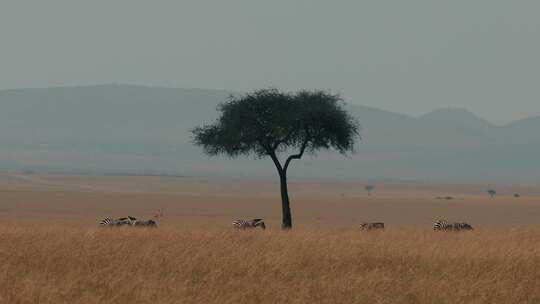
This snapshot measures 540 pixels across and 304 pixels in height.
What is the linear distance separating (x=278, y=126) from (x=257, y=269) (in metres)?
27.1

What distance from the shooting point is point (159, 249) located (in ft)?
88.1

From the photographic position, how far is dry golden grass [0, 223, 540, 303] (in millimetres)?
19672

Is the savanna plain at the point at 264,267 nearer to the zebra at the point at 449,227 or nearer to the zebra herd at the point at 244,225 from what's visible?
the zebra at the point at 449,227

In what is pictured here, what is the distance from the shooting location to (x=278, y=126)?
165 feet

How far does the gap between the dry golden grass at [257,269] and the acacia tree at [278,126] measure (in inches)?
707

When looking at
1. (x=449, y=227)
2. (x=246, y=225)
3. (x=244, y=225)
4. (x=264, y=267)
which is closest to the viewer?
(x=264, y=267)

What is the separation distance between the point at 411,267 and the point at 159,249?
20.7ft

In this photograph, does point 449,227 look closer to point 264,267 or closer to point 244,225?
point 244,225

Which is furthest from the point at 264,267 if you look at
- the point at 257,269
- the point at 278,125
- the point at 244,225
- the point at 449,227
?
the point at 278,125

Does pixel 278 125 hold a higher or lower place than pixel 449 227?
higher

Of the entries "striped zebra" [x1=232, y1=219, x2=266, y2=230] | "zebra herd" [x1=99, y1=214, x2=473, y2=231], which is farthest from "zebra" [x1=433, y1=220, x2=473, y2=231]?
"striped zebra" [x1=232, y1=219, x2=266, y2=230]

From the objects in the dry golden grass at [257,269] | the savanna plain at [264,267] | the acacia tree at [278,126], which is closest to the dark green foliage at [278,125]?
the acacia tree at [278,126]

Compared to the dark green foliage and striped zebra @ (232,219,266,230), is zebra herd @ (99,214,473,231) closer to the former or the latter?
striped zebra @ (232,219,266,230)

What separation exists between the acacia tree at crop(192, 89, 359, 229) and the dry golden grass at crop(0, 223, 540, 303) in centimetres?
1795
